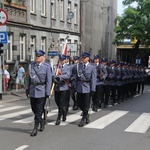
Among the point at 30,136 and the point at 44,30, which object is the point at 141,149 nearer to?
the point at 30,136

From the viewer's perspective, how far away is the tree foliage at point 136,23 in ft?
146

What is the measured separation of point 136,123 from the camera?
33.3 feet

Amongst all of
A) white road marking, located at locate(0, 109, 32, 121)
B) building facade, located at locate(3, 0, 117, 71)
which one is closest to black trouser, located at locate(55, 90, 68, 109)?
white road marking, located at locate(0, 109, 32, 121)

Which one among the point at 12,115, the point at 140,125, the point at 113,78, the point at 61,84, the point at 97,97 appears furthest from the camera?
the point at 113,78

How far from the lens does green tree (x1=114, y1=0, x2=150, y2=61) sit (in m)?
44.5

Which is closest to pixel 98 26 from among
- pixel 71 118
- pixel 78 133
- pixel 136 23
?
pixel 136 23

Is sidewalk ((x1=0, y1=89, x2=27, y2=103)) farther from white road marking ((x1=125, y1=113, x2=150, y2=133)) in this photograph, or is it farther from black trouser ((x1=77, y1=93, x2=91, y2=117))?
black trouser ((x1=77, y1=93, x2=91, y2=117))

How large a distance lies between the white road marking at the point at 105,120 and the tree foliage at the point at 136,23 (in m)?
33.4

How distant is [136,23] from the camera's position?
44.9 metres

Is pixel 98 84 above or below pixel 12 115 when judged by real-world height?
above

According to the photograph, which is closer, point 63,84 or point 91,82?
point 91,82

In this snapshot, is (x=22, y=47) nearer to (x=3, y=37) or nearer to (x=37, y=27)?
(x=37, y=27)

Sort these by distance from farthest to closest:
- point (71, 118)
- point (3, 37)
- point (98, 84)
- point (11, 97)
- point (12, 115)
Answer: point (11, 97) → point (3, 37) → point (98, 84) → point (12, 115) → point (71, 118)

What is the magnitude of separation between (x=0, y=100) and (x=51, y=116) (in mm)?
5707
